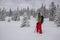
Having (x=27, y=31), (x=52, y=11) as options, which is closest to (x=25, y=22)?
(x=27, y=31)

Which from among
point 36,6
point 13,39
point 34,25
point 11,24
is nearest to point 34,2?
point 36,6

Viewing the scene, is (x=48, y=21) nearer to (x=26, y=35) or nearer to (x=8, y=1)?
(x=26, y=35)

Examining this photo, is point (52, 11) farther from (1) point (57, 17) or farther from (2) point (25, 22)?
(2) point (25, 22)

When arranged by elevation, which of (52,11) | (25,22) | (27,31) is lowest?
(27,31)

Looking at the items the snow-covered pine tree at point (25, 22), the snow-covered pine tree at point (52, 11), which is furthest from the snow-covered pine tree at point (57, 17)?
the snow-covered pine tree at point (25, 22)

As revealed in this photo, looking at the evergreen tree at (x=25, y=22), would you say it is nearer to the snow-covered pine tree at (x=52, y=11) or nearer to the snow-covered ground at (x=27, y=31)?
the snow-covered ground at (x=27, y=31)

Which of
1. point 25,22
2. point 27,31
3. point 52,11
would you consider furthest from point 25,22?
point 52,11

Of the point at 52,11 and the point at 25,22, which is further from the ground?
the point at 52,11

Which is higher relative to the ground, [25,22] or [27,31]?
[25,22]

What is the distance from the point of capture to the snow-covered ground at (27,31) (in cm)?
193

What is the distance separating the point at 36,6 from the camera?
199cm

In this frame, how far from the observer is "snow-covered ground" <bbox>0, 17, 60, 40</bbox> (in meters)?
1.93

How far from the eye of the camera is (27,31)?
195 cm

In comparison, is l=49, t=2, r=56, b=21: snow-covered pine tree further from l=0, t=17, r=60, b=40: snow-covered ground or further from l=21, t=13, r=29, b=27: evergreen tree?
l=21, t=13, r=29, b=27: evergreen tree
